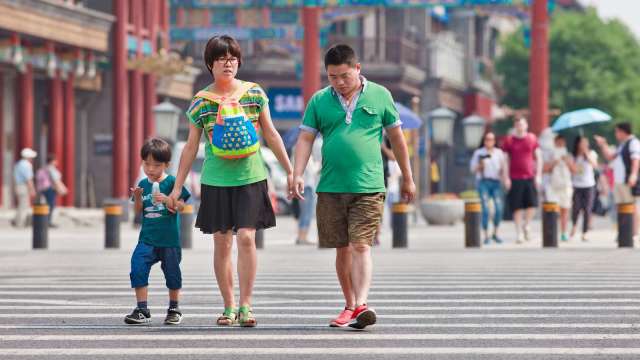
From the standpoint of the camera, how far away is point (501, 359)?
26.6ft

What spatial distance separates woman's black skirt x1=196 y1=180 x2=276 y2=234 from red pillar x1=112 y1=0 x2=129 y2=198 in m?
30.2

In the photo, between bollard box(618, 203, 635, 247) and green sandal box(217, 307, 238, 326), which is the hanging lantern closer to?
bollard box(618, 203, 635, 247)

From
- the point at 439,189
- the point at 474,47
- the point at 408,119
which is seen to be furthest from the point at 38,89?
the point at 474,47

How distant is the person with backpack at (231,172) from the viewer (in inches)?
385

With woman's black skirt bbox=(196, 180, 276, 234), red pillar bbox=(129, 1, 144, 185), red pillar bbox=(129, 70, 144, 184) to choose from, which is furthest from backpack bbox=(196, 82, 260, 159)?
red pillar bbox=(129, 70, 144, 184)

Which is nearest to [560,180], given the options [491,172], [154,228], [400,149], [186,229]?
[491,172]

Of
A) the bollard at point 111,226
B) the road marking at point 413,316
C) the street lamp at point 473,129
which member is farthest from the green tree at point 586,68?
the road marking at point 413,316

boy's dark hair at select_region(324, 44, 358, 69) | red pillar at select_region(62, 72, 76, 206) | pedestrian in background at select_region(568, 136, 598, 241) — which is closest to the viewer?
boy's dark hair at select_region(324, 44, 358, 69)

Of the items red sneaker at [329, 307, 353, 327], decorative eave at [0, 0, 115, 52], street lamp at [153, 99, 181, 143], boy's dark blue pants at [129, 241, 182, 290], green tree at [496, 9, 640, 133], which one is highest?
green tree at [496, 9, 640, 133]

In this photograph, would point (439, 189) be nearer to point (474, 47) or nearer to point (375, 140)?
point (474, 47)

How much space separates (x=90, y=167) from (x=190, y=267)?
1130 inches

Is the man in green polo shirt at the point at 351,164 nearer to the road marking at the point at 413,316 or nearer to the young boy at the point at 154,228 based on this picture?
the road marking at the point at 413,316

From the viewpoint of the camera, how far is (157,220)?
1023 cm

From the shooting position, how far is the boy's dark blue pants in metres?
10.2
